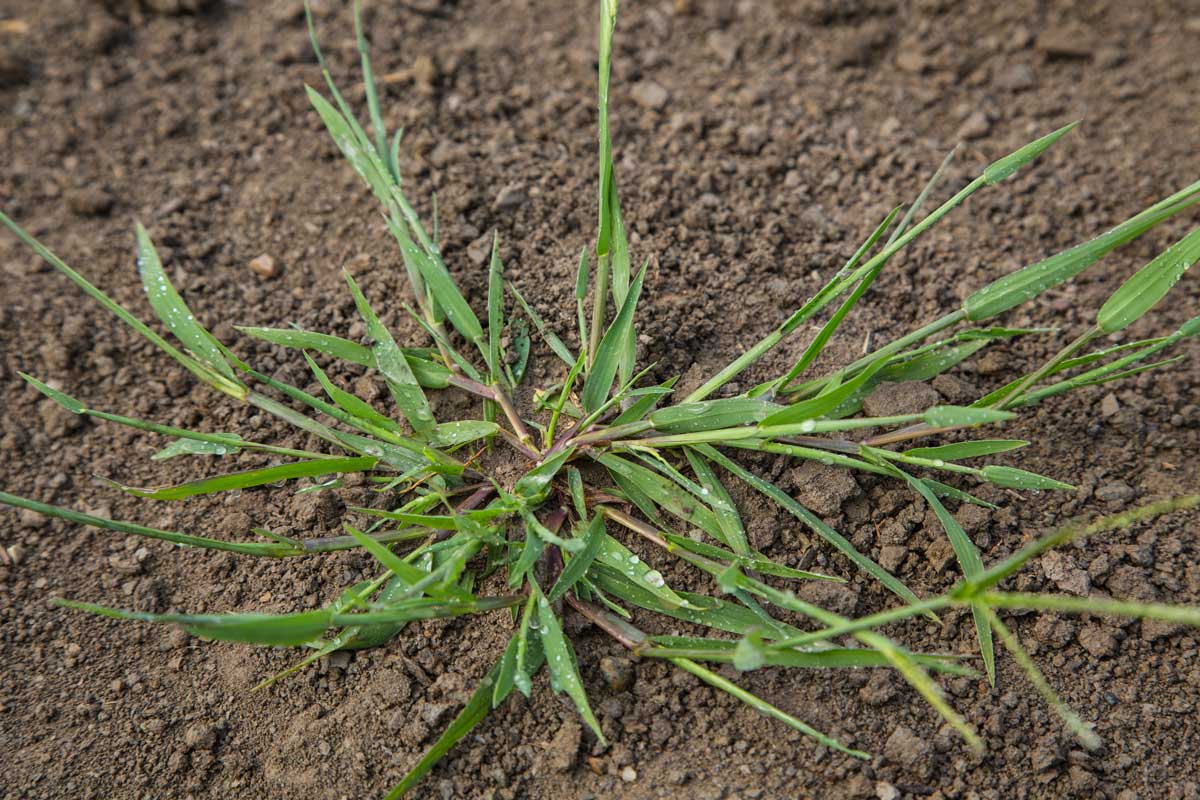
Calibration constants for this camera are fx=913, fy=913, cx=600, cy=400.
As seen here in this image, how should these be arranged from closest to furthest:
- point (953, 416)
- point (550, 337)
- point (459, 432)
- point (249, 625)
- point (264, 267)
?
point (249, 625)
point (953, 416)
point (459, 432)
point (550, 337)
point (264, 267)

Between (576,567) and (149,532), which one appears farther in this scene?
(576,567)

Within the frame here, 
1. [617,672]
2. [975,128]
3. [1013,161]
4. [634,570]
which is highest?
[1013,161]

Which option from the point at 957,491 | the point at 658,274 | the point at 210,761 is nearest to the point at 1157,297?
the point at 957,491

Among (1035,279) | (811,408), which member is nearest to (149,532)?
(811,408)

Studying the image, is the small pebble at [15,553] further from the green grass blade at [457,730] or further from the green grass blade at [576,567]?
the green grass blade at [576,567]

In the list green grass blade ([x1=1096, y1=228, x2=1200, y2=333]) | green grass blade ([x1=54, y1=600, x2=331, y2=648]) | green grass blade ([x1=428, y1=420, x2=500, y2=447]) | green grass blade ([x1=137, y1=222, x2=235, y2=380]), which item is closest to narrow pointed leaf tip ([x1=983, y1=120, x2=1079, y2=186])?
green grass blade ([x1=1096, y1=228, x2=1200, y2=333])

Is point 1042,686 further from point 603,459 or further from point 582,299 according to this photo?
point 582,299

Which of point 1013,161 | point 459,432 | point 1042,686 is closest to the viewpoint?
point 1042,686
